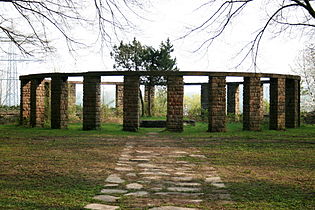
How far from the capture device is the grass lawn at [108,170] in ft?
16.0

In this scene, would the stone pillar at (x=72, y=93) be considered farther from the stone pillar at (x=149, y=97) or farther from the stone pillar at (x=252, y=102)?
the stone pillar at (x=252, y=102)

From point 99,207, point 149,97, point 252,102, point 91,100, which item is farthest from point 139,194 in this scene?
point 149,97

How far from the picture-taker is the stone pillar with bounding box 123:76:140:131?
14.9 metres

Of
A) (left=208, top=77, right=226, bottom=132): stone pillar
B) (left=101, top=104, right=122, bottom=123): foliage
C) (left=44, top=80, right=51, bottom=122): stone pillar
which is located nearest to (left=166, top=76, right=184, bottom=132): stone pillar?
(left=208, top=77, right=226, bottom=132): stone pillar

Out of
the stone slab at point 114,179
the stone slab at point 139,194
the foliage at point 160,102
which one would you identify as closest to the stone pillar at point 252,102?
the foliage at point 160,102

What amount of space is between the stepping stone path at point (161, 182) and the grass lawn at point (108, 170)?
0.19m

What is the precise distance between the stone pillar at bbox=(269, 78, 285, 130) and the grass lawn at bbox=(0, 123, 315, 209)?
4.06 meters

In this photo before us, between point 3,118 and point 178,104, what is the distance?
1071 cm

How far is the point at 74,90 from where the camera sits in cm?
2405

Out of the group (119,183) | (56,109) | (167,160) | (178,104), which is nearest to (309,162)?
(167,160)

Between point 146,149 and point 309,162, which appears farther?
point 146,149

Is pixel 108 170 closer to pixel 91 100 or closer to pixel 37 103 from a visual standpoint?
pixel 91 100

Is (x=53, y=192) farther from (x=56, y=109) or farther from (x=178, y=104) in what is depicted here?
(x=56, y=109)

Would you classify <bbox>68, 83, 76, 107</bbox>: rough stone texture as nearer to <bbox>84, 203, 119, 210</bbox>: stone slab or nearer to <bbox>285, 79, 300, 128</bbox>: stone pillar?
<bbox>285, 79, 300, 128</bbox>: stone pillar
